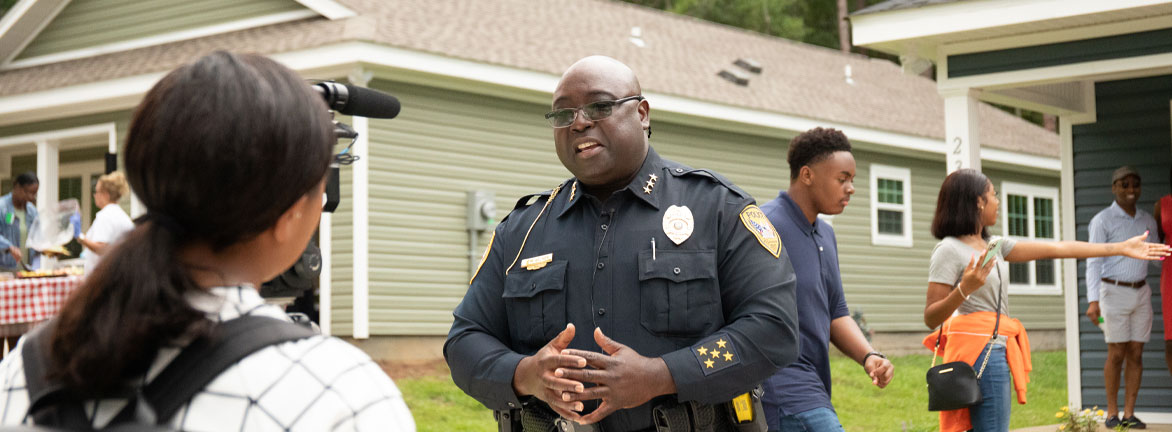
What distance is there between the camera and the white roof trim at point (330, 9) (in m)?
14.0

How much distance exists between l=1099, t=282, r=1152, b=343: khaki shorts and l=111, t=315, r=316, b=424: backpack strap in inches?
379

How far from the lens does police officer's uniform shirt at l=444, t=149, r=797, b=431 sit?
9.93 feet

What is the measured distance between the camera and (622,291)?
3.15 m

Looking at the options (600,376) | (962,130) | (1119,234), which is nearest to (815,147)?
(600,376)

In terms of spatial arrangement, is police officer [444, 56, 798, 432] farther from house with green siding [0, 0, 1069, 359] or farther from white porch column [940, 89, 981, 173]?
house with green siding [0, 0, 1069, 359]

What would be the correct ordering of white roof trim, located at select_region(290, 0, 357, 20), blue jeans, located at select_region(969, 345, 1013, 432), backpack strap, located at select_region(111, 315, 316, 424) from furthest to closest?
white roof trim, located at select_region(290, 0, 357, 20) < blue jeans, located at select_region(969, 345, 1013, 432) < backpack strap, located at select_region(111, 315, 316, 424)

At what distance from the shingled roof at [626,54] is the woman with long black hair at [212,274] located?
11.7 meters

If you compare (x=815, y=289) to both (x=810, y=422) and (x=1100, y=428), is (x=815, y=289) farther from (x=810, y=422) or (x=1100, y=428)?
(x=1100, y=428)

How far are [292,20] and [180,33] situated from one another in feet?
6.23

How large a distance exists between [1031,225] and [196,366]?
73.7 feet

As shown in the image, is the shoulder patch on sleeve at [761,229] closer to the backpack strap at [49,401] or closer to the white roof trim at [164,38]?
the backpack strap at [49,401]

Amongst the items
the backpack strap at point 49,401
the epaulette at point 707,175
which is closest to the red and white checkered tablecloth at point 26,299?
the epaulette at point 707,175

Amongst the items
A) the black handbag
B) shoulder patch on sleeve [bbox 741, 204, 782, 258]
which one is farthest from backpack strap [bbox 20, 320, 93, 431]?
the black handbag

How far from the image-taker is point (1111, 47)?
9562 mm
